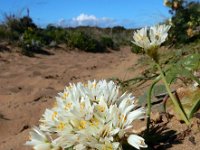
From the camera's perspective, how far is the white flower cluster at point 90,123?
1664mm

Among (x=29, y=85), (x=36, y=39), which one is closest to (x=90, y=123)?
(x=29, y=85)

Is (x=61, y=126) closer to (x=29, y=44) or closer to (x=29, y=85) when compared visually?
(x=29, y=85)

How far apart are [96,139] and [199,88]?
2.88 feet

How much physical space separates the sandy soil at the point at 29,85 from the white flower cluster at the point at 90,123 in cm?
42

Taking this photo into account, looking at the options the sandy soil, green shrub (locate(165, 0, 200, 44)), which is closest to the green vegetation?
the sandy soil

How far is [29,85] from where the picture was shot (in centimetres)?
599

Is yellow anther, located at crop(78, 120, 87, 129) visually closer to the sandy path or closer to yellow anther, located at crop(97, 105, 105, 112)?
yellow anther, located at crop(97, 105, 105, 112)

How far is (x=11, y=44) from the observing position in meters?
9.74

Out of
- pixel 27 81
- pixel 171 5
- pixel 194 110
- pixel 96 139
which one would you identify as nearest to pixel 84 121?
pixel 96 139

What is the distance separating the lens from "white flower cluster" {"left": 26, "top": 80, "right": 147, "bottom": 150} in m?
1.66

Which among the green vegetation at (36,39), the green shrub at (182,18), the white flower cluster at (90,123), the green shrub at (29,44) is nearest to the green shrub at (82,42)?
the green vegetation at (36,39)

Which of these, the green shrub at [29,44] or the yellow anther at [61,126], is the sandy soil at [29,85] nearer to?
the green shrub at [29,44]

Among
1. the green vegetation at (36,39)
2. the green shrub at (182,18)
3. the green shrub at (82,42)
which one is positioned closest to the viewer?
the green shrub at (182,18)

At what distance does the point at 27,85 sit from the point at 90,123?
441 cm
